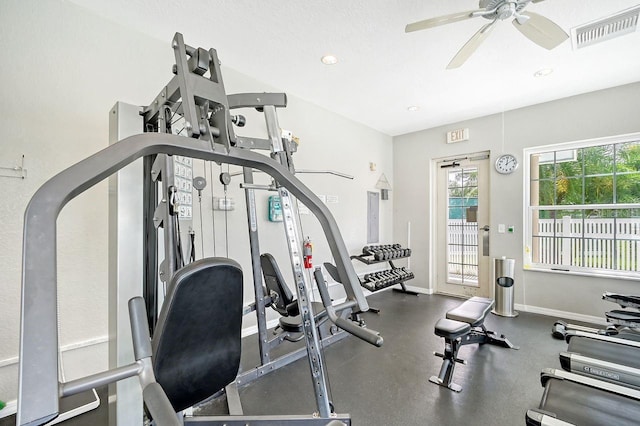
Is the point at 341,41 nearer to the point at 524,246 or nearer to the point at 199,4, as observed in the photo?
the point at 199,4

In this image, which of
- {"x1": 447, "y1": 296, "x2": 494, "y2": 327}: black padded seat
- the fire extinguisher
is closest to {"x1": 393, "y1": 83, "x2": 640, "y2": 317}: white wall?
{"x1": 447, "y1": 296, "x2": 494, "y2": 327}: black padded seat

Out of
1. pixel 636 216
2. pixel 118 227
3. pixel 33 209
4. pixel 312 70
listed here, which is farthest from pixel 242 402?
pixel 636 216

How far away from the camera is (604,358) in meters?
2.00

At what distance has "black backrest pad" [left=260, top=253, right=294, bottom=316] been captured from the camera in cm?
240

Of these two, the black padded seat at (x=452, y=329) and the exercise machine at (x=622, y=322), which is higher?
the black padded seat at (x=452, y=329)

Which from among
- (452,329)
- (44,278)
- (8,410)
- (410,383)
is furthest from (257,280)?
(44,278)

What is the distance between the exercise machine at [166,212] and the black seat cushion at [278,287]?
89 cm

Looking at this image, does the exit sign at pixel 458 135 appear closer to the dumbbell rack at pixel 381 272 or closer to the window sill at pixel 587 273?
the dumbbell rack at pixel 381 272

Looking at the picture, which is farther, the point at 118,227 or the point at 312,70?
the point at 312,70

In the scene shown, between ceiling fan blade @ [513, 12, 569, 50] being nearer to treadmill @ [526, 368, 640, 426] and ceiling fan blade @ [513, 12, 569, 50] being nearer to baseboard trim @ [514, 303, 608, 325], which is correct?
treadmill @ [526, 368, 640, 426]

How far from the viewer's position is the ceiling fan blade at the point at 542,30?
182 cm

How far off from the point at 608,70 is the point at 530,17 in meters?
2.07

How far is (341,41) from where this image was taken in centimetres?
249

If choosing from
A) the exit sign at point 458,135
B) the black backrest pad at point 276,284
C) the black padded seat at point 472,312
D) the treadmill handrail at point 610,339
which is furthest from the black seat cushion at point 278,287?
the exit sign at point 458,135
